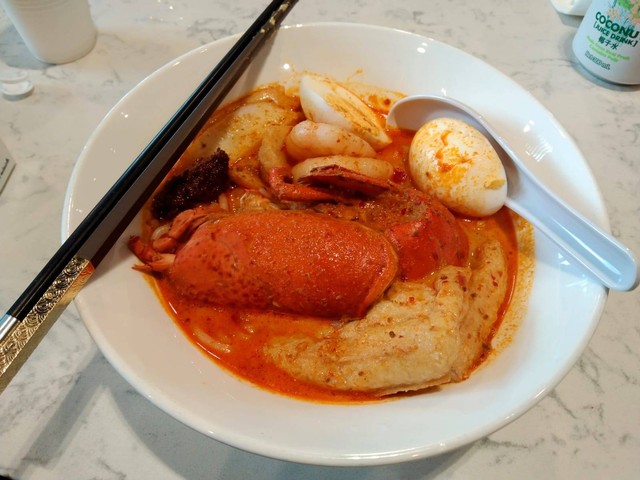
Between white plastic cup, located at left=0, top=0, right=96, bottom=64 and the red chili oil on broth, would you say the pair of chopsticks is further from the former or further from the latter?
white plastic cup, located at left=0, top=0, right=96, bottom=64

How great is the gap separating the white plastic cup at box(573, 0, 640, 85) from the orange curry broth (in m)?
0.92

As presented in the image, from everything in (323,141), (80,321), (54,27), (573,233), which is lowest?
(80,321)

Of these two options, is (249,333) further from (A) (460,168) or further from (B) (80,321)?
(A) (460,168)

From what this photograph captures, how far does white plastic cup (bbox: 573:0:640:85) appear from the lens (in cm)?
146

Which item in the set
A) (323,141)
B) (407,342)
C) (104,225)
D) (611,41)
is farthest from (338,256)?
(611,41)

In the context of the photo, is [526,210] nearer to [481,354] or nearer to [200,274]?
[481,354]

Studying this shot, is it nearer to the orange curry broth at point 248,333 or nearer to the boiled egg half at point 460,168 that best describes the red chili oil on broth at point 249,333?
the orange curry broth at point 248,333

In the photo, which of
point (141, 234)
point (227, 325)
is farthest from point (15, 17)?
point (227, 325)

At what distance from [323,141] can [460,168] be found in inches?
14.1

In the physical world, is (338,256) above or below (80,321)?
above

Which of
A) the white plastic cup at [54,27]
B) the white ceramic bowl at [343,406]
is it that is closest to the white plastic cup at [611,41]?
the white ceramic bowl at [343,406]

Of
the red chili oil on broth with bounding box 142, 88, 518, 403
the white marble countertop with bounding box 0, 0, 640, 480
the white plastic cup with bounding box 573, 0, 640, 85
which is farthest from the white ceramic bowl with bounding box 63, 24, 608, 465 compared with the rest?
the white plastic cup with bounding box 573, 0, 640, 85

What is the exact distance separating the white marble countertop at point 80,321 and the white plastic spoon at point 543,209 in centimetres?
31

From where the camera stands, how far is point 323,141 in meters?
1.24
